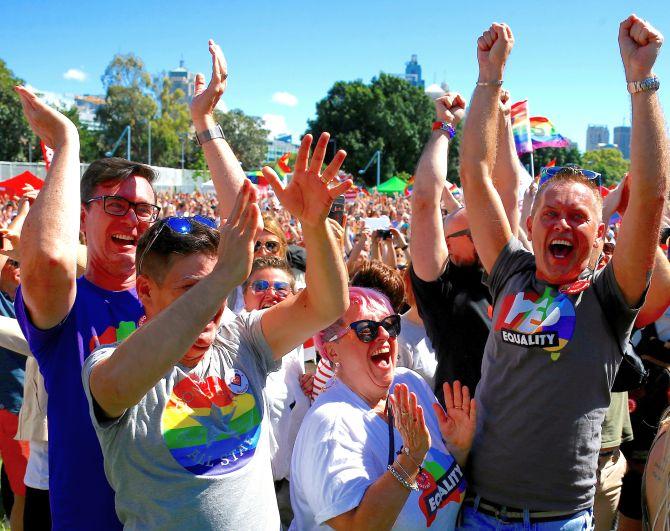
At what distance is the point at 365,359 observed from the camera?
Answer: 2.26 meters

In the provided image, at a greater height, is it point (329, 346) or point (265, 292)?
point (265, 292)

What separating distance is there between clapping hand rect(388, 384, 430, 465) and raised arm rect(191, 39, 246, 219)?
3.24 ft

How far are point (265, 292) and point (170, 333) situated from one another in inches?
70.9

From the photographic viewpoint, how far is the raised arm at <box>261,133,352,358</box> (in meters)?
1.72

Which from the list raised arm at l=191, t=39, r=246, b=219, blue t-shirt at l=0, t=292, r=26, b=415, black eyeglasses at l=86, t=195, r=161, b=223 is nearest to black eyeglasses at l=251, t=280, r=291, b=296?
→ raised arm at l=191, t=39, r=246, b=219

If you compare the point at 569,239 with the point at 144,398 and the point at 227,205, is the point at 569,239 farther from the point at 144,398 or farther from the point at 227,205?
the point at 144,398

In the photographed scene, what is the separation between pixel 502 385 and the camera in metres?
2.04

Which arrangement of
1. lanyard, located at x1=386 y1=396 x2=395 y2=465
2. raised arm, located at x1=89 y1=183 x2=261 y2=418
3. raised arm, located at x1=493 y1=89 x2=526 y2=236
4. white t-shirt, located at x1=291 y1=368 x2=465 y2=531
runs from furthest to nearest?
raised arm, located at x1=493 y1=89 x2=526 y2=236 < lanyard, located at x1=386 y1=396 x2=395 y2=465 < white t-shirt, located at x1=291 y1=368 x2=465 y2=531 < raised arm, located at x1=89 y1=183 x2=261 y2=418

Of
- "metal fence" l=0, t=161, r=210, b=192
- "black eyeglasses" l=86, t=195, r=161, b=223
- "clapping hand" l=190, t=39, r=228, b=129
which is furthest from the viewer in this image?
"metal fence" l=0, t=161, r=210, b=192

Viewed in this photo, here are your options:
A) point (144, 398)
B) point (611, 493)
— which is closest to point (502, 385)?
point (144, 398)

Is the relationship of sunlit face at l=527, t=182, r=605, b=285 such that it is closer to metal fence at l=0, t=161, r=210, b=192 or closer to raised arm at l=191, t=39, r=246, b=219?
raised arm at l=191, t=39, r=246, b=219

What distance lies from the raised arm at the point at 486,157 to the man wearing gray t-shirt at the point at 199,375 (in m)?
0.67

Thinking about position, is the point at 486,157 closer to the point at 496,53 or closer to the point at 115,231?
the point at 496,53

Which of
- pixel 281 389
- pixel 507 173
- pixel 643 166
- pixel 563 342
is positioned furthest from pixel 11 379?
pixel 643 166
